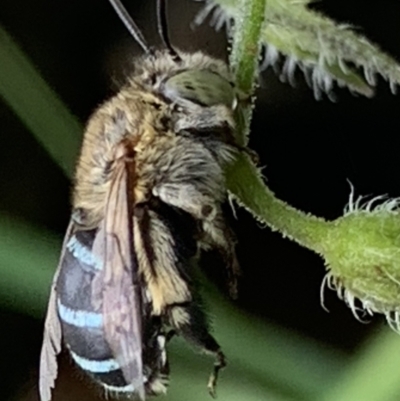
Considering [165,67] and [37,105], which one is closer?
[165,67]

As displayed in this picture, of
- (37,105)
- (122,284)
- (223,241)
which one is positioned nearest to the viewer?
(122,284)

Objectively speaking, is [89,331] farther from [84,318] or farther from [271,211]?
[271,211]

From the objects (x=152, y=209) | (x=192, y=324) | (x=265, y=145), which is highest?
(x=152, y=209)

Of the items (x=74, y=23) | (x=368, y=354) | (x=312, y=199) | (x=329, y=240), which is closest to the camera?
(x=329, y=240)

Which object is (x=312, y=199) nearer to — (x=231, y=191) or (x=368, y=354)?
(x=368, y=354)

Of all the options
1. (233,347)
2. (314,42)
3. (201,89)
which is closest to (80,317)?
(201,89)

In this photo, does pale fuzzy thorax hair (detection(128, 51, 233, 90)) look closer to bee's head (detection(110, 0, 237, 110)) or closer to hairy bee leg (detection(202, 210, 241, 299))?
bee's head (detection(110, 0, 237, 110))

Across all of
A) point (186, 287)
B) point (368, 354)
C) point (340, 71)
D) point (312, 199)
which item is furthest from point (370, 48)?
point (312, 199)
